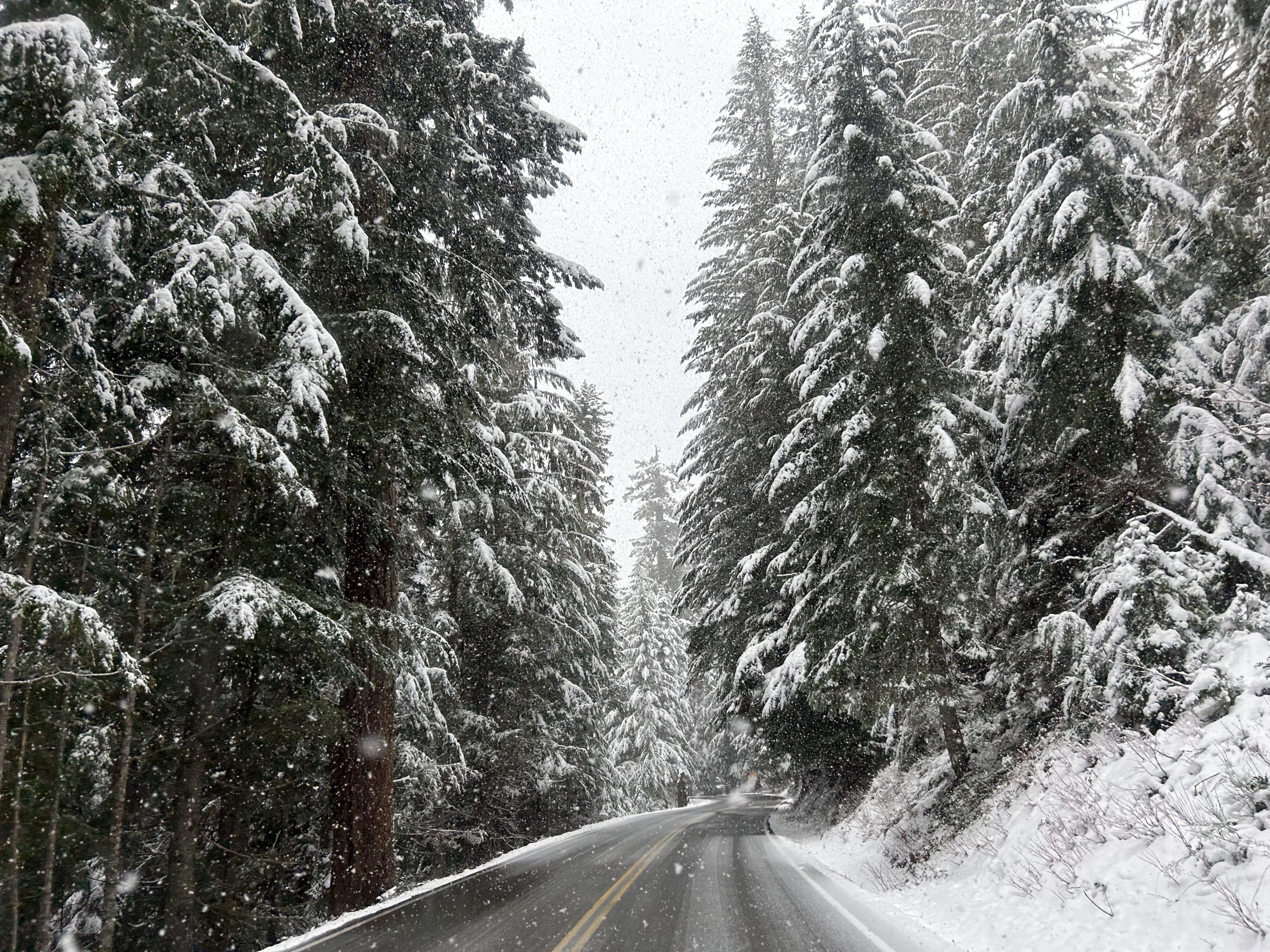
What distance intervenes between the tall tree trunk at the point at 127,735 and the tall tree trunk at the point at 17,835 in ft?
2.23

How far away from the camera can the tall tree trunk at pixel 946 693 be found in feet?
34.9

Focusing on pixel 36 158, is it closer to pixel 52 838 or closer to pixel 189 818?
pixel 52 838

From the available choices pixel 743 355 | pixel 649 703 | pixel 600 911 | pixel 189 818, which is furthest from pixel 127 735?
pixel 649 703

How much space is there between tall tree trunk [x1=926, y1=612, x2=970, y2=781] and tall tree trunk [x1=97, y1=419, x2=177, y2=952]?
10457mm

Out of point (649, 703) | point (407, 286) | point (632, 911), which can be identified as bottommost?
point (632, 911)

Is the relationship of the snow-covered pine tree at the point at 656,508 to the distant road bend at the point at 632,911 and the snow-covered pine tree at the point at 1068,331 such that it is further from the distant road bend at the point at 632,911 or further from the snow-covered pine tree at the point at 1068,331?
the snow-covered pine tree at the point at 1068,331

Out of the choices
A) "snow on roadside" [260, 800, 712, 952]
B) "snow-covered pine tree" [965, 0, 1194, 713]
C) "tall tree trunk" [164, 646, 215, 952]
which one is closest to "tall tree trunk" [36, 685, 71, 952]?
"tall tree trunk" [164, 646, 215, 952]

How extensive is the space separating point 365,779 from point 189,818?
208cm

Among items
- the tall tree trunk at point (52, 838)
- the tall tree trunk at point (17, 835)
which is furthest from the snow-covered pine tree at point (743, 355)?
the tall tree trunk at point (17, 835)

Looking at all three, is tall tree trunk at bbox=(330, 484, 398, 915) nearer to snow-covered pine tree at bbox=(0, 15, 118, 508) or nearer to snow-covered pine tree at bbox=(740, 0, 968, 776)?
snow-covered pine tree at bbox=(0, 15, 118, 508)

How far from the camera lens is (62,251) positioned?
662 centimetres

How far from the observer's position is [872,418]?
1166 centimetres

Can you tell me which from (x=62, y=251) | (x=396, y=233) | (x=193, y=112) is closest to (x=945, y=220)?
(x=396, y=233)

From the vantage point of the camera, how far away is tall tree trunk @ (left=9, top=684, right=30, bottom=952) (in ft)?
19.0
